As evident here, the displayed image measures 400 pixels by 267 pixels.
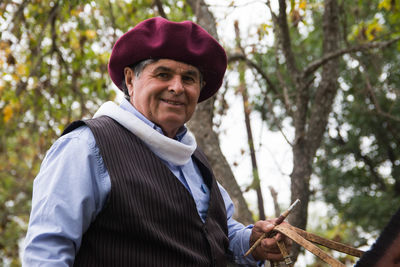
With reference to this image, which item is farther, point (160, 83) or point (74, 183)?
point (160, 83)

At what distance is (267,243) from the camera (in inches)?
71.2

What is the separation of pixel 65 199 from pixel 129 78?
2.41ft

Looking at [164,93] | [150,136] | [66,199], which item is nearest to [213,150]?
[164,93]

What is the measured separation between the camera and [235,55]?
343 cm

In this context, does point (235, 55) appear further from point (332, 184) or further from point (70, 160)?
point (332, 184)

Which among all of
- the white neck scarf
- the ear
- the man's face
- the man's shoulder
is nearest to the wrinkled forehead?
the man's face

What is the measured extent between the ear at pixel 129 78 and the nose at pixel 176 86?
0.19 m

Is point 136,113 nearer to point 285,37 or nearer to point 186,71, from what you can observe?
point 186,71

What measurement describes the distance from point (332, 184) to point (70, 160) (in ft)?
33.3

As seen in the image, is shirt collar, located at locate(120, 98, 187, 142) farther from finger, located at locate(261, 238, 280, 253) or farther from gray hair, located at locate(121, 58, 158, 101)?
finger, located at locate(261, 238, 280, 253)

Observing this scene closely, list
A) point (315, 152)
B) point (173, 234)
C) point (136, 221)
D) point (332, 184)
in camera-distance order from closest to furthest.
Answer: point (136, 221), point (173, 234), point (315, 152), point (332, 184)

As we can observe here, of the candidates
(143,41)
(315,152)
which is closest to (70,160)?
(143,41)

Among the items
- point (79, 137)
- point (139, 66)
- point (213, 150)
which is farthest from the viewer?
point (213, 150)

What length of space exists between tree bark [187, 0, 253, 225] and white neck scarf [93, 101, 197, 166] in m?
1.02
